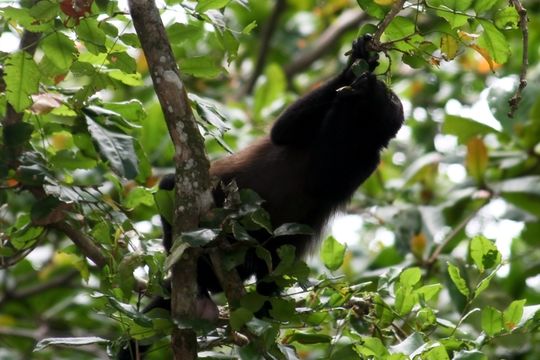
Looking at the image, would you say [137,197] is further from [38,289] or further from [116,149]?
[38,289]

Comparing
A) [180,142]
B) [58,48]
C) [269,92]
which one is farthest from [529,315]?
[269,92]

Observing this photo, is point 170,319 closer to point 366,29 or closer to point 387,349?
point 387,349

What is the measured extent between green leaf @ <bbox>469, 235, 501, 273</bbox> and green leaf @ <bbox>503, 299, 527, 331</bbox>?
0.18 meters

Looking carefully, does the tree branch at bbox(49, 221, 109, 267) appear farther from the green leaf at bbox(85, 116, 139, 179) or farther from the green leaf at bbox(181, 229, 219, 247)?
the green leaf at bbox(181, 229, 219, 247)

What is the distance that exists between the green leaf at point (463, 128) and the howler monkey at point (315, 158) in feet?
3.11

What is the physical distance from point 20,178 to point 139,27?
2.55 feet

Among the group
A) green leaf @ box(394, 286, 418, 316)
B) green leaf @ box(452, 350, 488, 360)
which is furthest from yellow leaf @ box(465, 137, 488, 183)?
green leaf @ box(452, 350, 488, 360)

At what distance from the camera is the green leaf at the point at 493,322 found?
2.87 m

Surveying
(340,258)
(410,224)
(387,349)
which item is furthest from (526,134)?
(387,349)

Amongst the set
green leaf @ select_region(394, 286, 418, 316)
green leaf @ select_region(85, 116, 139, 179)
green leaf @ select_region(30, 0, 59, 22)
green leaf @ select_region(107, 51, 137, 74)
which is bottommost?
green leaf @ select_region(394, 286, 418, 316)

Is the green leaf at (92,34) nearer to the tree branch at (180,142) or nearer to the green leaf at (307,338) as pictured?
the tree branch at (180,142)

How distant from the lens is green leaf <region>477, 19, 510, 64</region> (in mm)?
2938

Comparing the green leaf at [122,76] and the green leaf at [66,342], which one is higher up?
the green leaf at [122,76]

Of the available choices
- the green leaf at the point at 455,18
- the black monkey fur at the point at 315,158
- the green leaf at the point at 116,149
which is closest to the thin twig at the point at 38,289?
the black monkey fur at the point at 315,158
